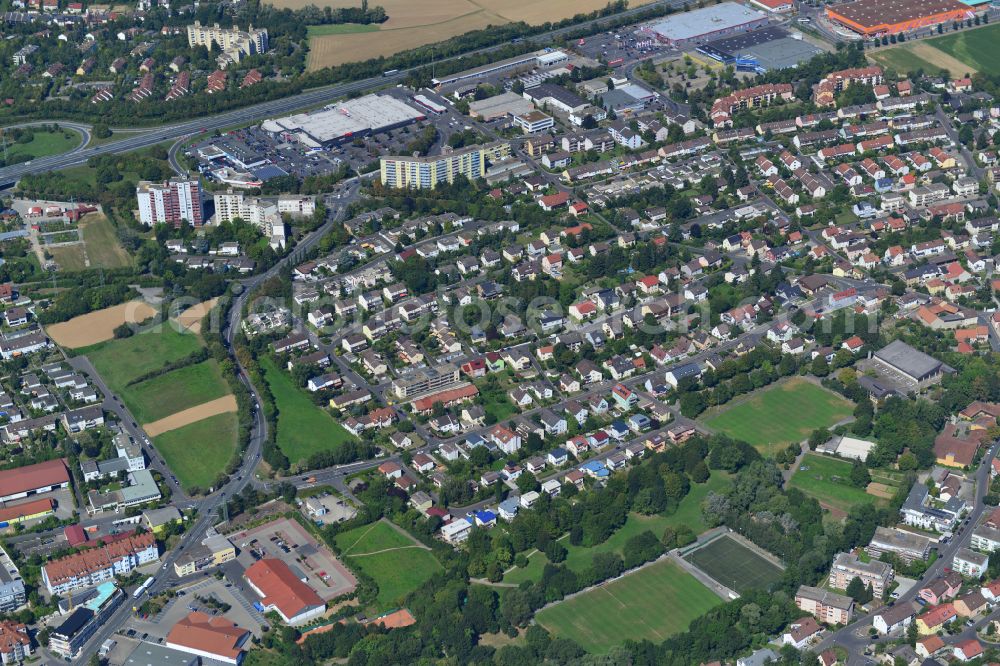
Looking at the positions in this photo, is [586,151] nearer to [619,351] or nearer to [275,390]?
[619,351]

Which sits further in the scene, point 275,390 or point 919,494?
point 275,390

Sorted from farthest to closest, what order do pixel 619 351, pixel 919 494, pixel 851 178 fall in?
pixel 851 178 < pixel 619 351 < pixel 919 494

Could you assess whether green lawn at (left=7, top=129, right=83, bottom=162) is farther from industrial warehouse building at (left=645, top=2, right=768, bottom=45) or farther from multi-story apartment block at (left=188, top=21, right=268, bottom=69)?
industrial warehouse building at (left=645, top=2, right=768, bottom=45)

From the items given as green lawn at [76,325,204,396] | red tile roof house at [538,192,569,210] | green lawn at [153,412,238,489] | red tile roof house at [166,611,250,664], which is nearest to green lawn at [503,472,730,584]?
red tile roof house at [166,611,250,664]

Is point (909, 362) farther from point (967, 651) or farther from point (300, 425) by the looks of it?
point (300, 425)

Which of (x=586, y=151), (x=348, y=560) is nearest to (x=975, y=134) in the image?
(x=586, y=151)
